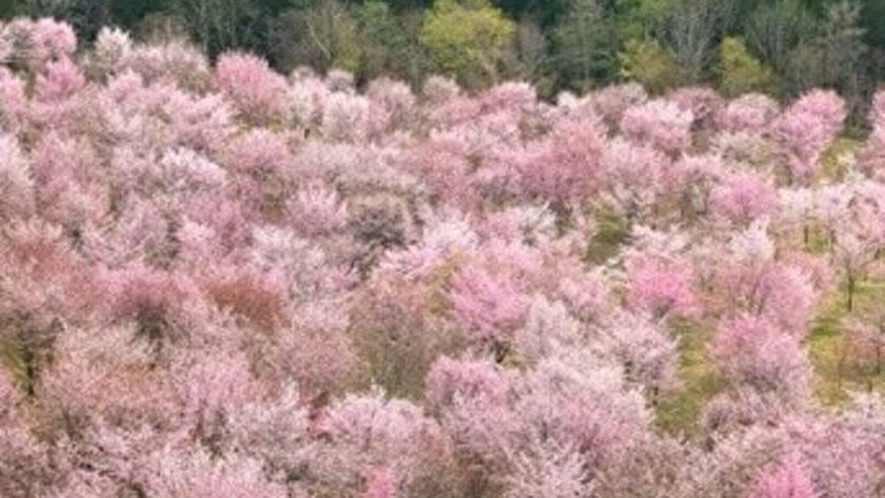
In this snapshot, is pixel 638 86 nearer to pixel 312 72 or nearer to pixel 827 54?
pixel 827 54

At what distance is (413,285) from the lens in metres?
60.6

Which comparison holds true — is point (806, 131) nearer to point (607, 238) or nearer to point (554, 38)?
point (607, 238)

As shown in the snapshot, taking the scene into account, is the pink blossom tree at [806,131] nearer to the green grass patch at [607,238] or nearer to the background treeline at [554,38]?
the background treeline at [554,38]

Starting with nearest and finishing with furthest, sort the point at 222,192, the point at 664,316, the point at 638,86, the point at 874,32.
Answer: the point at 664,316, the point at 222,192, the point at 638,86, the point at 874,32

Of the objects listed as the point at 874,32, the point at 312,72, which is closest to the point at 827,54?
the point at 874,32

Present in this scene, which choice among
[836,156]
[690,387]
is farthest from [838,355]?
[836,156]

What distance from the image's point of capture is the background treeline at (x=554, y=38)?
113m

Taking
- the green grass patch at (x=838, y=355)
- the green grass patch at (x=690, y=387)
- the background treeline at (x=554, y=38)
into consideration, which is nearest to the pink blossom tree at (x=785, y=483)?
the green grass patch at (x=690, y=387)

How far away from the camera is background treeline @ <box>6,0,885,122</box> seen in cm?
11338

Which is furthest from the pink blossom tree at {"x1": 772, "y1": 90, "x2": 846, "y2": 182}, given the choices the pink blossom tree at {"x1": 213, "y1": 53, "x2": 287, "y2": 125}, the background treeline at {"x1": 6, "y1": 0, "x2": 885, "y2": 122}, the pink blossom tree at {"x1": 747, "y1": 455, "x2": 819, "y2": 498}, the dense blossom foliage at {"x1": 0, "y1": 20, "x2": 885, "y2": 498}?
the pink blossom tree at {"x1": 747, "y1": 455, "x2": 819, "y2": 498}

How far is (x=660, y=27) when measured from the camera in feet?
393

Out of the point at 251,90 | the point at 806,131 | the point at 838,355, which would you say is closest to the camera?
the point at 838,355

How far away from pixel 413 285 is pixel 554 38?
212ft

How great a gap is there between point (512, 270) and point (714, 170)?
24780 millimetres
